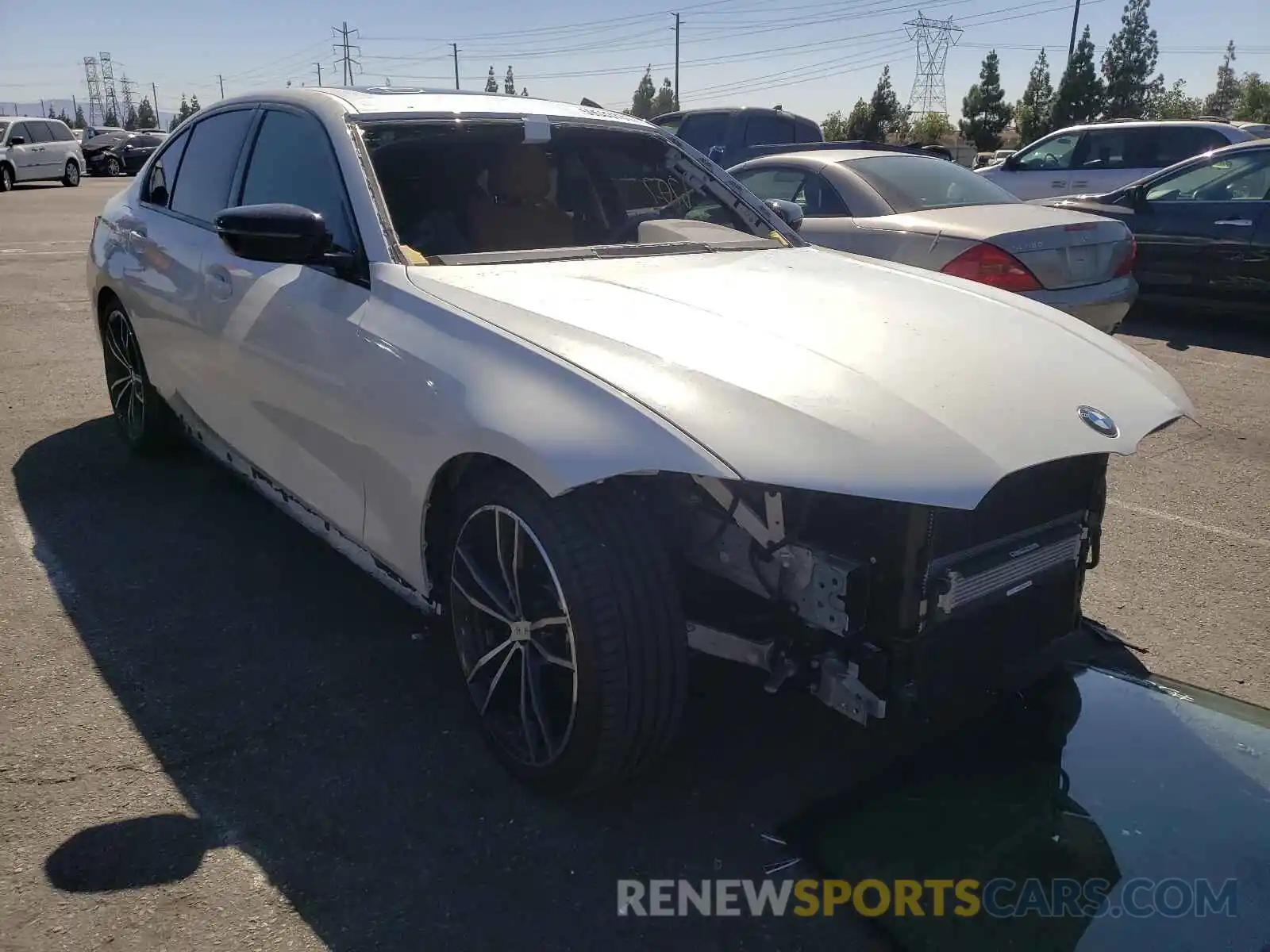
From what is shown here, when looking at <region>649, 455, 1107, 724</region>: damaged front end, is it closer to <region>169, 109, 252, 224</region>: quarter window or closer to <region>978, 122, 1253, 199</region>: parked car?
<region>169, 109, 252, 224</region>: quarter window

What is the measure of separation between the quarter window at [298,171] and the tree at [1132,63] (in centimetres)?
7999

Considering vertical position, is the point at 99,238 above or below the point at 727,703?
above

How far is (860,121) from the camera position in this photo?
7031 centimetres

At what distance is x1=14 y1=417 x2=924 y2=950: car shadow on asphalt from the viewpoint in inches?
90.1

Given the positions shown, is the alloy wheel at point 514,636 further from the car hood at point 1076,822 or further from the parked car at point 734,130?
the parked car at point 734,130

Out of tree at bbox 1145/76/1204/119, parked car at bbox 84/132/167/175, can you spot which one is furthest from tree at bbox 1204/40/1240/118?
parked car at bbox 84/132/167/175

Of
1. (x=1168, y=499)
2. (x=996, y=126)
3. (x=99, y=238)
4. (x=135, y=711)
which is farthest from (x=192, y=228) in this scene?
(x=996, y=126)

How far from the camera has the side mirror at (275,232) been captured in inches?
115

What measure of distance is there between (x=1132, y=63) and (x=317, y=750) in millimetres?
87273

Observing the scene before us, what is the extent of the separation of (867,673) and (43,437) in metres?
4.98

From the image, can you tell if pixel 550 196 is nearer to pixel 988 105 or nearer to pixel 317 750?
pixel 317 750

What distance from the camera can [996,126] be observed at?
76.9m

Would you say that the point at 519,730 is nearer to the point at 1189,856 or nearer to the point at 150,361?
the point at 1189,856

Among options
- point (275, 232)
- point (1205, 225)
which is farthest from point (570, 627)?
point (1205, 225)
